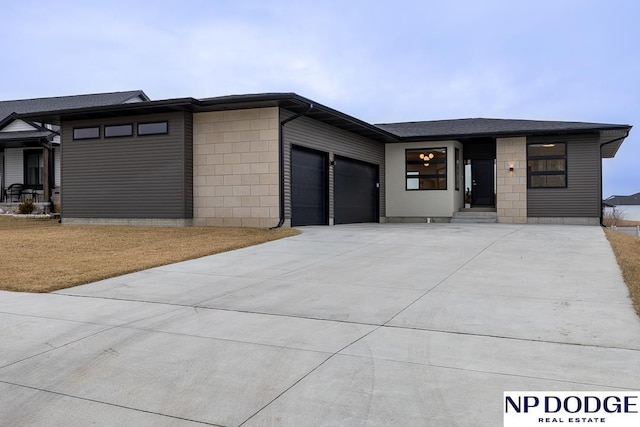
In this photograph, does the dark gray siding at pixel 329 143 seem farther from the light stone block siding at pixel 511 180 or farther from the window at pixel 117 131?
the window at pixel 117 131

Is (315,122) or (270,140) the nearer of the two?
(270,140)

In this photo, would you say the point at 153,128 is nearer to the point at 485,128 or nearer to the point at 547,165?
the point at 485,128

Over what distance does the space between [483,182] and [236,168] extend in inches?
438

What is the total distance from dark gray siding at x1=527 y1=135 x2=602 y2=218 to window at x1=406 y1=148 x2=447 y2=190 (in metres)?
3.48

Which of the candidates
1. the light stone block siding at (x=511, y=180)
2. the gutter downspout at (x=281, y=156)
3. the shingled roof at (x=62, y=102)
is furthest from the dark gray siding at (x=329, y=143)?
the shingled roof at (x=62, y=102)

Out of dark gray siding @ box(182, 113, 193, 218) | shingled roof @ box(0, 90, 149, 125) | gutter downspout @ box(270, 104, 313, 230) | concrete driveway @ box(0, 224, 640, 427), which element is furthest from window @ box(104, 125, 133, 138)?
shingled roof @ box(0, 90, 149, 125)

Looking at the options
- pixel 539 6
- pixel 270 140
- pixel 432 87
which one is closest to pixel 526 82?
pixel 432 87

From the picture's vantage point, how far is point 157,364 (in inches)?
151

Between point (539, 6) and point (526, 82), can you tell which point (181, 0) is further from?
point (526, 82)

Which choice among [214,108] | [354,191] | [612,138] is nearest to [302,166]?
[214,108]

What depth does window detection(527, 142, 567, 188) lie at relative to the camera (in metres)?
18.1

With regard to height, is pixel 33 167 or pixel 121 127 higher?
pixel 121 127

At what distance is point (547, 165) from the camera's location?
1831 cm

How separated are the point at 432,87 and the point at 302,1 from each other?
84799 mm
